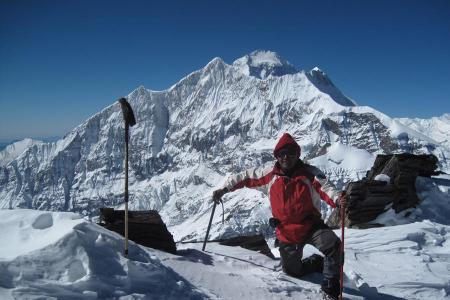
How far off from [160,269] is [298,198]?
8.11 feet

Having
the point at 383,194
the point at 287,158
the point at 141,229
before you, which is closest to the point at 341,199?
the point at 287,158

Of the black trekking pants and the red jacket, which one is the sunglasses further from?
the black trekking pants

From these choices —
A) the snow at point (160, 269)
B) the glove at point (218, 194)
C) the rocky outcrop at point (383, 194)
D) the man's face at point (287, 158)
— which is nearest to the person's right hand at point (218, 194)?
the glove at point (218, 194)

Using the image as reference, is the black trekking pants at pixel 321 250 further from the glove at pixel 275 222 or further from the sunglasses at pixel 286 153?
the sunglasses at pixel 286 153

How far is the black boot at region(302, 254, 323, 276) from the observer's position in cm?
726

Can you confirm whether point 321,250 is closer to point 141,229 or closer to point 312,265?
point 312,265

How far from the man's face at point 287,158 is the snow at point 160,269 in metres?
1.94

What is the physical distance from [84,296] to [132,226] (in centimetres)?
313

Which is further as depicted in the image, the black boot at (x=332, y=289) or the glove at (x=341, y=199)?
the black boot at (x=332, y=289)

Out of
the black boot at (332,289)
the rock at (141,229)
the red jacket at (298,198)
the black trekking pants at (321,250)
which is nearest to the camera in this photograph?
the black boot at (332,289)

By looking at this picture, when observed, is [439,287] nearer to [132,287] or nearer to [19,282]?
[132,287]

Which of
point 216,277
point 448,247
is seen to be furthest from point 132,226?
point 448,247

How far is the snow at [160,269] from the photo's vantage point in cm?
468

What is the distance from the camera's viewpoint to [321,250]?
20.7ft
